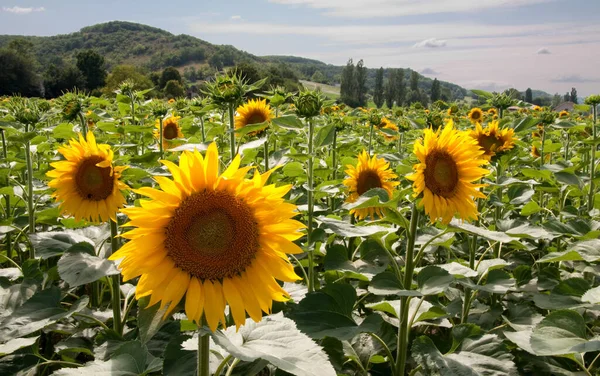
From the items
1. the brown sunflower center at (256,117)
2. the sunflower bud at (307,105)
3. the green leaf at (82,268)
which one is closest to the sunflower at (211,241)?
the green leaf at (82,268)

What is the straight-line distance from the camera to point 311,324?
1.93 m

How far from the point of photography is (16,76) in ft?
167

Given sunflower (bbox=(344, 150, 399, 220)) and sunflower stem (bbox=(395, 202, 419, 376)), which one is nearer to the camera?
sunflower stem (bbox=(395, 202, 419, 376))

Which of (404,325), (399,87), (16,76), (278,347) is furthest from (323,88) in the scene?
(399,87)

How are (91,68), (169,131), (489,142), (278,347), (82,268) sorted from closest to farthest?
(278,347)
(82,268)
(489,142)
(169,131)
(91,68)

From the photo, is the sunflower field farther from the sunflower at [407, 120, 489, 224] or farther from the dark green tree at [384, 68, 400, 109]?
the dark green tree at [384, 68, 400, 109]

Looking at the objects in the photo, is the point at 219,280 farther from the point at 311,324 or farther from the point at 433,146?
the point at 433,146

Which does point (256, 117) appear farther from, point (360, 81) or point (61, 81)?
point (360, 81)

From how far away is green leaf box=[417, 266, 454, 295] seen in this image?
1853 mm

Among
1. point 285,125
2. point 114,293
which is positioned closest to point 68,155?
point 114,293

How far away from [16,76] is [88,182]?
58.4m

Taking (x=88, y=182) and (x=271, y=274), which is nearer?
(x=271, y=274)

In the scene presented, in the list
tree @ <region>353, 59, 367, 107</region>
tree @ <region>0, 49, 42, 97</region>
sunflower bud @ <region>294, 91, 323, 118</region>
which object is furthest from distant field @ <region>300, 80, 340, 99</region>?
tree @ <region>0, 49, 42, 97</region>

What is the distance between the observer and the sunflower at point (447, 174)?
2.20 m
